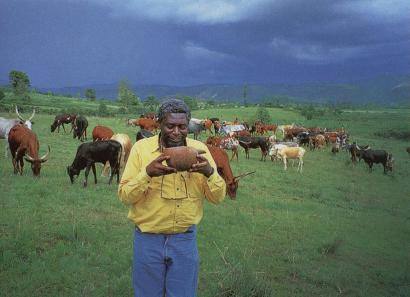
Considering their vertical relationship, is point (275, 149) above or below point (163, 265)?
below

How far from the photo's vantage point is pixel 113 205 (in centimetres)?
1133

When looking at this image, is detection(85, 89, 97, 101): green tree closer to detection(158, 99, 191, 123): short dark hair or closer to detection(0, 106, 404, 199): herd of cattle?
detection(0, 106, 404, 199): herd of cattle

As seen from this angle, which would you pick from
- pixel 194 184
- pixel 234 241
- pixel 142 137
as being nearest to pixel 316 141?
pixel 142 137

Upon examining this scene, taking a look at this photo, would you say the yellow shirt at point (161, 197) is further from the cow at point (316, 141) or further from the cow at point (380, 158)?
the cow at point (316, 141)

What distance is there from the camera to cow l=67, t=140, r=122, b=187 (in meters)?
13.2

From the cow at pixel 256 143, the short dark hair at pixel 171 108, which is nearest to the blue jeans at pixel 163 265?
the short dark hair at pixel 171 108

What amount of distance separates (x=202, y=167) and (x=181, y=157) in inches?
8.7

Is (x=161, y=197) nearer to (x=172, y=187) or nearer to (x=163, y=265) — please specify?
(x=172, y=187)

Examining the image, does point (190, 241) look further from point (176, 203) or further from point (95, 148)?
point (95, 148)

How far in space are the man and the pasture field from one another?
2.82m

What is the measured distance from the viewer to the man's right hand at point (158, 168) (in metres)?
3.51

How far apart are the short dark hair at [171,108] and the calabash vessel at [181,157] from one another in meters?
0.39

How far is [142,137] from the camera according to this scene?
19156 mm

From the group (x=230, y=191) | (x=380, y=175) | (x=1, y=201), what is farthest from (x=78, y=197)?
(x=380, y=175)
